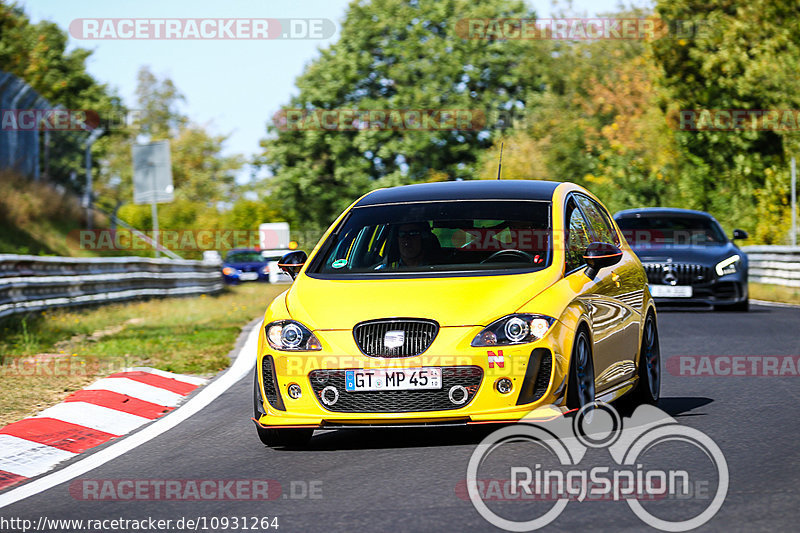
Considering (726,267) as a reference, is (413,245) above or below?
above

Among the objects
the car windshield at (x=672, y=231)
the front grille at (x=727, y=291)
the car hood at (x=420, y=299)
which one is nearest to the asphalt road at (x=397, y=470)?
the car hood at (x=420, y=299)

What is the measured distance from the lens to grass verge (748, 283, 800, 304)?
76.1ft

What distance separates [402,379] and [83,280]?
15.1 meters

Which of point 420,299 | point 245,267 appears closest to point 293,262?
point 420,299

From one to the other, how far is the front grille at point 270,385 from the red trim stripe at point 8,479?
55.0 inches

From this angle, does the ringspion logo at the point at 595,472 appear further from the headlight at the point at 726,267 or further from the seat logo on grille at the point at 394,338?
the headlight at the point at 726,267

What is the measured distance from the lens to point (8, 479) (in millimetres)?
7172

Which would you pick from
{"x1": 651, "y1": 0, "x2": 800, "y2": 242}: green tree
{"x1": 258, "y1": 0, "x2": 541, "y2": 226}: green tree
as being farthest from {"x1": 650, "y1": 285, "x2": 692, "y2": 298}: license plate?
{"x1": 258, "y1": 0, "x2": 541, "y2": 226}: green tree

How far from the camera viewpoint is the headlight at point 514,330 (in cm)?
714

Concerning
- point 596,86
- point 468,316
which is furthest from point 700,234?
point 596,86

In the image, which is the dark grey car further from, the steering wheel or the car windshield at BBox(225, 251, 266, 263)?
the car windshield at BBox(225, 251, 266, 263)

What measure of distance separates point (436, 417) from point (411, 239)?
1559 mm

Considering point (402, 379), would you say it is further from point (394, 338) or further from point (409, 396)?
point (394, 338)

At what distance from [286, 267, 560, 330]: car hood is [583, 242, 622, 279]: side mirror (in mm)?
433
